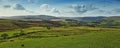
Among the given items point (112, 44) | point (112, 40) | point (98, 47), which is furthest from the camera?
point (112, 40)

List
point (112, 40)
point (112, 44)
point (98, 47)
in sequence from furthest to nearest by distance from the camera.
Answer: point (112, 40) < point (112, 44) < point (98, 47)

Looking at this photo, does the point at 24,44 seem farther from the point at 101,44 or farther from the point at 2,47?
the point at 101,44

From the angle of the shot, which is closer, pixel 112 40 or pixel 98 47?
pixel 98 47

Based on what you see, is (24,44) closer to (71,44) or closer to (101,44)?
(71,44)

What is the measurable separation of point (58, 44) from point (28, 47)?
8.31m

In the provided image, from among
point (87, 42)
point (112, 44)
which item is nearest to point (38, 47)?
point (87, 42)

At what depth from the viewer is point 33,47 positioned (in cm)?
5806

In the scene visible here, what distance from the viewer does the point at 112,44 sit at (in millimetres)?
60969

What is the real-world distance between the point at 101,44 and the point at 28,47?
752 inches

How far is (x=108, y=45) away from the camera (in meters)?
59.6

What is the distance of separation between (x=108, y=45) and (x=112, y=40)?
22.0 ft

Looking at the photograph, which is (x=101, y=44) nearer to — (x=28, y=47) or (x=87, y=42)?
(x=87, y=42)

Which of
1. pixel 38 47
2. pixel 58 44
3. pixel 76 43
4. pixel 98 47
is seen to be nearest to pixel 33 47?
pixel 38 47

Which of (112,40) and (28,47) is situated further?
(112,40)
